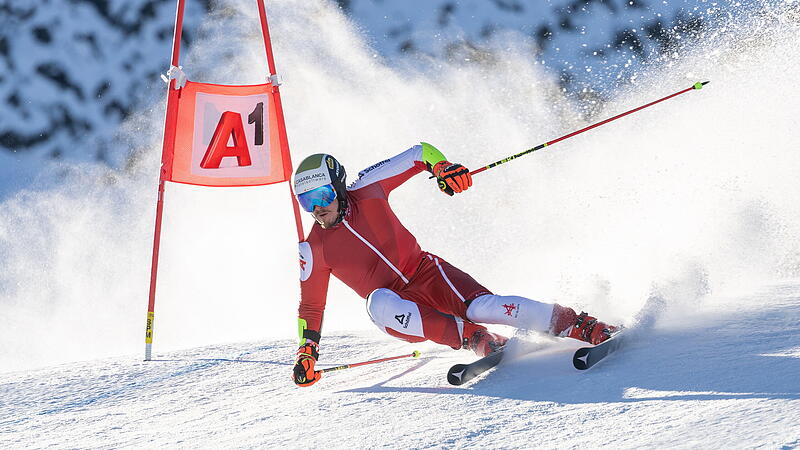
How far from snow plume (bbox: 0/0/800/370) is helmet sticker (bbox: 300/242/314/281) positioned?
3.55ft

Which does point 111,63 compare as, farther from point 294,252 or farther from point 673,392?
point 673,392

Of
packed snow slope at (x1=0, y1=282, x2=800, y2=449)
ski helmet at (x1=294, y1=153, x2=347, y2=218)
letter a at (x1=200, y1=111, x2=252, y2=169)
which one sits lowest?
packed snow slope at (x1=0, y1=282, x2=800, y2=449)

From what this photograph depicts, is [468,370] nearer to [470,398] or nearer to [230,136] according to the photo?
[470,398]

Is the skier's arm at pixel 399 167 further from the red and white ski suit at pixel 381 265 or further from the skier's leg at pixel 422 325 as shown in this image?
the skier's leg at pixel 422 325

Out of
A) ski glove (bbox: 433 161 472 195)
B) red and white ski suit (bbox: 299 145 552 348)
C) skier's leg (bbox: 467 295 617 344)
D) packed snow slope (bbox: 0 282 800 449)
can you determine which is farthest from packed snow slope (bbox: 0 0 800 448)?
ski glove (bbox: 433 161 472 195)

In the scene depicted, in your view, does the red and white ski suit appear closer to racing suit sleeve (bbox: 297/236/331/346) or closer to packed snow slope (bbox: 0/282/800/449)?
racing suit sleeve (bbox: 297/236/331/346)

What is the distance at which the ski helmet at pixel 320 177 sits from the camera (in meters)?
2.84

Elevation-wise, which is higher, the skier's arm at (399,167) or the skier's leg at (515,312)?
the skier's arm at (399,167)

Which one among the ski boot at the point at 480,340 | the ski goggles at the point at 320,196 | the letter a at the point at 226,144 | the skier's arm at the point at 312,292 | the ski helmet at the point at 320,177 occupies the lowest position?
the ski boot at the point at 480,340

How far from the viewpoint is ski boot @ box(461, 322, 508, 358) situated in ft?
8.99

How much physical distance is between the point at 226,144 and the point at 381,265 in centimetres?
176

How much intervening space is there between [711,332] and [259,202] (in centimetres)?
745

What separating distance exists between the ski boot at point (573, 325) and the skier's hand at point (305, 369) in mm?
871

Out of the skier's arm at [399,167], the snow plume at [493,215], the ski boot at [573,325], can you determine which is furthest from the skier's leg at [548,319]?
the skier's arm at [399,167]
